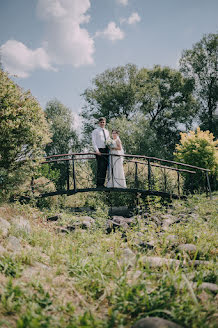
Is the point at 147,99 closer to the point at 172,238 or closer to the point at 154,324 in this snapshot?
the point at 172,238

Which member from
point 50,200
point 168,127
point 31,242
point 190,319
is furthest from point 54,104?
point 190,319

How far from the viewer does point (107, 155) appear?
7738mm

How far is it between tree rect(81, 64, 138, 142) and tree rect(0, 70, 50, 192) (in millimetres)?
21363

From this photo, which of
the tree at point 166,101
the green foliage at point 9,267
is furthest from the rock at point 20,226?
the tree at point 166,101

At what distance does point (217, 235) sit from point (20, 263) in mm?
3021

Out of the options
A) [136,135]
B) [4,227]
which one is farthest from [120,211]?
[136,135]

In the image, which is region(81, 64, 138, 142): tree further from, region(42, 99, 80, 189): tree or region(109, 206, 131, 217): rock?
region(109, 206, 131, 217): rock

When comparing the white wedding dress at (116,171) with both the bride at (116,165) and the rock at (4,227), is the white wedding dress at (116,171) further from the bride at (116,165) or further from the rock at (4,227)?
the rock at (4,227)

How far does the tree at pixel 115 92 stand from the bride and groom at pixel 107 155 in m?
18.6

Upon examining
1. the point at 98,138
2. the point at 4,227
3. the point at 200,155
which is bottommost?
the point at 4,227

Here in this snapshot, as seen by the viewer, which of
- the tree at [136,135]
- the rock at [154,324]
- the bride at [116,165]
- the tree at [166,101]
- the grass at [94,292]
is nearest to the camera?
the rock at [154,324]

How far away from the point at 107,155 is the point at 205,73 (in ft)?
75.2

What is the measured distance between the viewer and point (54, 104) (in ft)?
103

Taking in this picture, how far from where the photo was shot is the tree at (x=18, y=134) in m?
4.39
